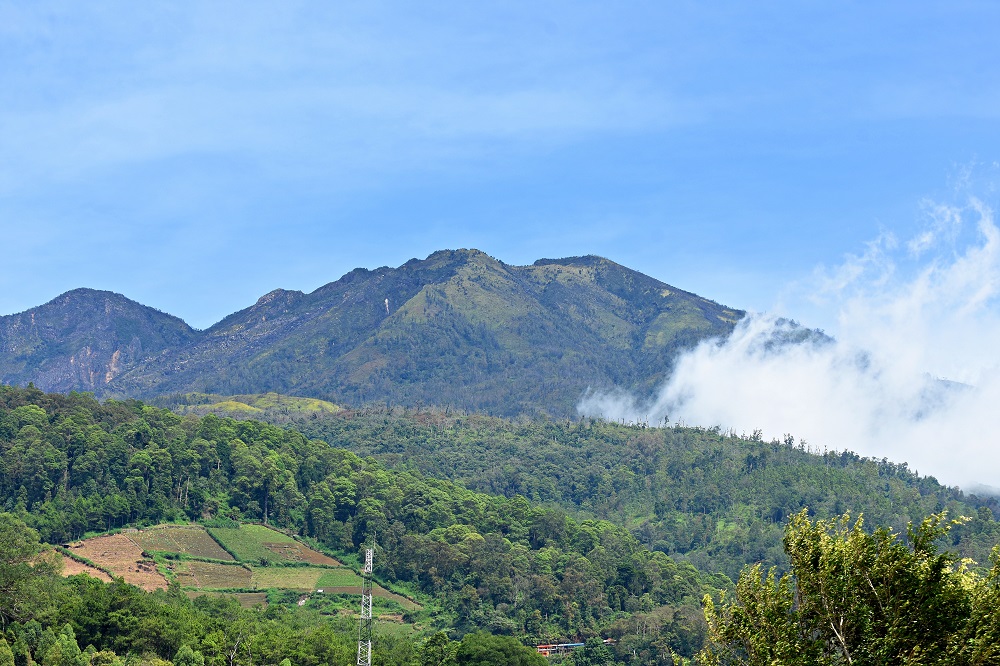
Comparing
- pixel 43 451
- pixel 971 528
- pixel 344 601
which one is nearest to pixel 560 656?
pixel 344 601

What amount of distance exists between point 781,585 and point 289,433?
484 feet

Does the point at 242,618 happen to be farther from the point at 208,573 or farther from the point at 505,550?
the point at 505,550

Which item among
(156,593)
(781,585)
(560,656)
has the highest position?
(781,585)

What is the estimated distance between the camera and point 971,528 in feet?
600

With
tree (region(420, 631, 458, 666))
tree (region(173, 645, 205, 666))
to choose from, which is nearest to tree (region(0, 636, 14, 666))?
tree (region(173, 645, 205, 666))

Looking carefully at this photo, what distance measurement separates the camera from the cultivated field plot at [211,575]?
11588cm

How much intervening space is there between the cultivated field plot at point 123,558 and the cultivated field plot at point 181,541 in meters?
1.96

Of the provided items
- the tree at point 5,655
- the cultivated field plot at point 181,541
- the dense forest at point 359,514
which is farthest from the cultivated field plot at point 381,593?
the tree at point 5,655

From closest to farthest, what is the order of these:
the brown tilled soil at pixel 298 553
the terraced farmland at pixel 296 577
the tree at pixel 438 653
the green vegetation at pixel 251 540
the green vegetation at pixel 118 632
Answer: the green vegetation at pixel 118 632 → the tree at pixel 438 653 → the terraced farmland at pixel 296 577 → the green vegetation at pixel 251 540 → the brown tilled soil at pixel 298 553

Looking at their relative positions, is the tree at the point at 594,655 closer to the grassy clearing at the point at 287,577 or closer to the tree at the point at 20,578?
the grassy clearing at the point at 287,577

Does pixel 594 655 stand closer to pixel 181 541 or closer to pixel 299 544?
pixel 299 544

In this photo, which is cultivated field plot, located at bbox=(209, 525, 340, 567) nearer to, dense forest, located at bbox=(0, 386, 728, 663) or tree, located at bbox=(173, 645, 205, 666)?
dense forest, located at bbox=(0, 386, 728, 663)

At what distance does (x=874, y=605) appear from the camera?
23953mm

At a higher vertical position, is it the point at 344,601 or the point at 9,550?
the point at 9,550
